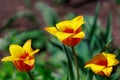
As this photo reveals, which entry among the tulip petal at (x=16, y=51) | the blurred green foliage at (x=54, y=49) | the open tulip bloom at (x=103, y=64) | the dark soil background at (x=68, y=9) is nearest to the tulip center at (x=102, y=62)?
the open tulip bloom at (x=103, y=64)

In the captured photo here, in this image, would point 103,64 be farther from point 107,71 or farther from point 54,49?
point 54,49

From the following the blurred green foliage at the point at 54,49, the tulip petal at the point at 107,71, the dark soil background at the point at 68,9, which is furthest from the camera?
the dark soil background at the point at 68,9

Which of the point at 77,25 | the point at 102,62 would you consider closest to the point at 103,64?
the point at 102,62

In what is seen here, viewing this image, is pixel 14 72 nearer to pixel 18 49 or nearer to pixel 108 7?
pixel 18 49

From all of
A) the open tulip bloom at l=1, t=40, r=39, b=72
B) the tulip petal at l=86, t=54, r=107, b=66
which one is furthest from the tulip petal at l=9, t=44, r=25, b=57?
the tulip petal at l=86, t=54, r=107, b=66

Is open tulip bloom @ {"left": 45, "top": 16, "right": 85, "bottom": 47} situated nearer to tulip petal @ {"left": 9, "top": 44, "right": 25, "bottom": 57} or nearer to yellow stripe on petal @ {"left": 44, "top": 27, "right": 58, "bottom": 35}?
yellow stripe on petal @ {"left": 44, "top": 27, "right": 58, "bottom": 35}

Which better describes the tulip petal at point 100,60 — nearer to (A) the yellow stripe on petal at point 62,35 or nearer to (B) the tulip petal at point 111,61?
(B) the tulip petal at point 111,61
